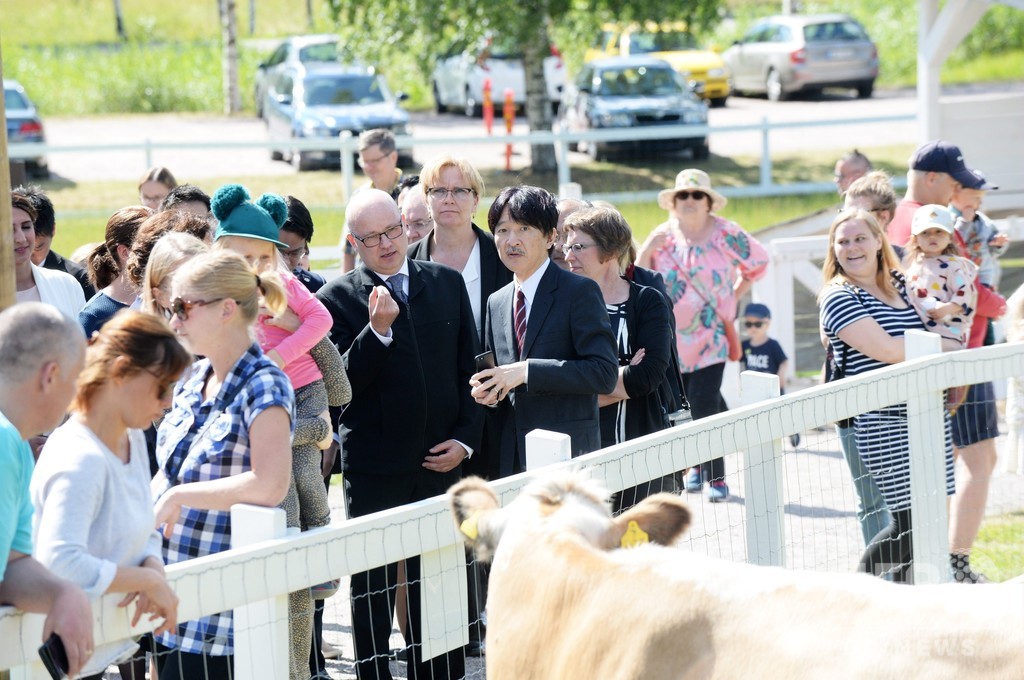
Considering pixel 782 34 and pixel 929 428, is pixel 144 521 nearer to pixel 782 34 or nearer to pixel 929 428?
pixel 929 428

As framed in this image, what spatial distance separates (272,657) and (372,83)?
2161 cm

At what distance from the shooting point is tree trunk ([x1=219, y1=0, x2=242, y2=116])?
30.6 m

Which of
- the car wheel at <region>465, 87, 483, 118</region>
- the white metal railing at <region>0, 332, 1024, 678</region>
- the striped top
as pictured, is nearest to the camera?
→ the white metal railing at <region>0, 332, 1024, 678</region>

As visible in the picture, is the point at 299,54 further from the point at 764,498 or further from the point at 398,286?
the point at 764,498

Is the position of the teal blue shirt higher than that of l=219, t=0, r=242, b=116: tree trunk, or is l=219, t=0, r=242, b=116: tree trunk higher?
l=219, t=0, r=242, b=116: tree trunk

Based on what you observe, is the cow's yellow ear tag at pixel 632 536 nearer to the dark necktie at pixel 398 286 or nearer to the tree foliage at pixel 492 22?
the dark necktie at pixel 398 286

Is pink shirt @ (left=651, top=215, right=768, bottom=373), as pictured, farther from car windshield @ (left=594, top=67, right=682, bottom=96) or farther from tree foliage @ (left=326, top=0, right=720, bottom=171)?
car windshield @ (left=594, top=67, right=682, bottom=96)

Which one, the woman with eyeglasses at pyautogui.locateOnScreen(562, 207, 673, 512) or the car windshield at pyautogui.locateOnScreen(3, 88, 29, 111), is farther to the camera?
the car windshield at pyautogui.locateOnScreen(3, 88, 29, 111)

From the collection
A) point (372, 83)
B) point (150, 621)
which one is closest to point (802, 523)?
point (150, 621)

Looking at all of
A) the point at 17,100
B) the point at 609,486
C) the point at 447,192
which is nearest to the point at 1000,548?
the point at 609,486

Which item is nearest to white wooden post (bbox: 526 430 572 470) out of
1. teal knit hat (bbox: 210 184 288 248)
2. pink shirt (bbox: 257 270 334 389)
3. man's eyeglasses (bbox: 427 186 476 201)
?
pink shirt (bbox: 257 270 334 389)

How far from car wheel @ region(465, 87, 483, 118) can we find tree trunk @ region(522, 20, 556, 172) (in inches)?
300

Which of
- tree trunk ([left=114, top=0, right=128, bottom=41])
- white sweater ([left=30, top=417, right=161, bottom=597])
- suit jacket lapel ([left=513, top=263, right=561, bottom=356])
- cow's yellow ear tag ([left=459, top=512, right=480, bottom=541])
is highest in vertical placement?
tree trunk ([left=114, top=0, right=128, bottom=41])

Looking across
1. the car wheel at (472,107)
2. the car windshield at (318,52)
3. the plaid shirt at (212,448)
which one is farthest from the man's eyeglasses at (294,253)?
the car wheel at (472,107)
